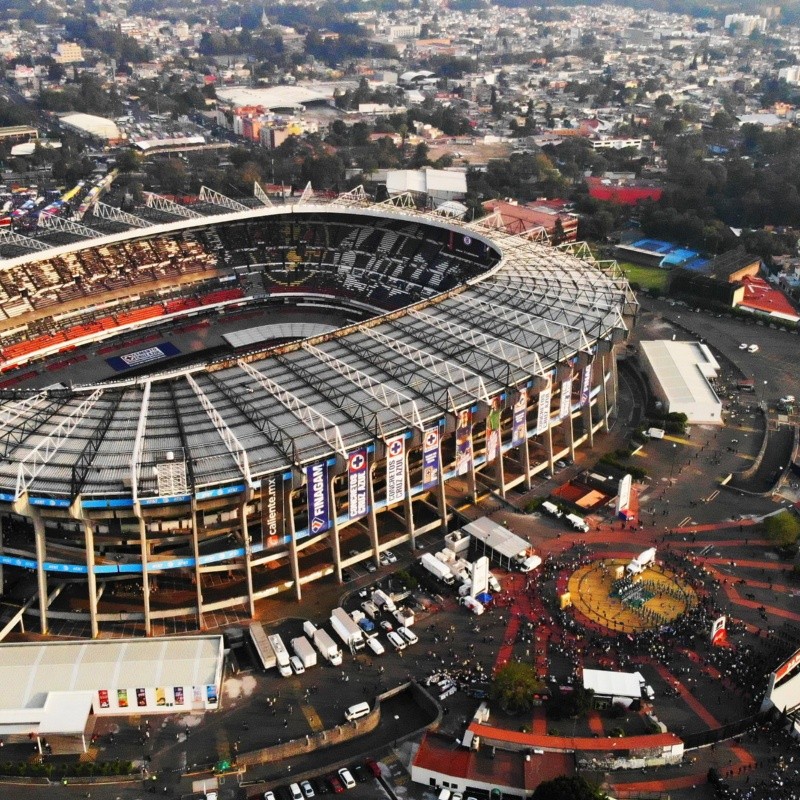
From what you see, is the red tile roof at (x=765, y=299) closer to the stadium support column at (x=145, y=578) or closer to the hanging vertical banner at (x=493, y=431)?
the hanging vertical banner at (x=493, y=431)

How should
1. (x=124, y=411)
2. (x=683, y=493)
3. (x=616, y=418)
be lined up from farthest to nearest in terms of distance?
(x=616, y=418) < (x=683, y=493) < (x=124, y=411)

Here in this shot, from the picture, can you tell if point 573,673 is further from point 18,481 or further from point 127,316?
point 127,316

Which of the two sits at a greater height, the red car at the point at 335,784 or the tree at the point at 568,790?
the tree at the point at 568,790

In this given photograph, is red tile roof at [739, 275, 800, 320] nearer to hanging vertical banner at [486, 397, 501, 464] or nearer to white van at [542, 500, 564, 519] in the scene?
white van at [542, 500, 564, 519]

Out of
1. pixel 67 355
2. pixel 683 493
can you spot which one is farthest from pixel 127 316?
pixel 683 493

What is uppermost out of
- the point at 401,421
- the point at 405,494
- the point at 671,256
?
the point at 401,421

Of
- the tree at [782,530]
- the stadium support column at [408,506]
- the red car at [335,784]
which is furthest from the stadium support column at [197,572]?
the tree at [782,530]
